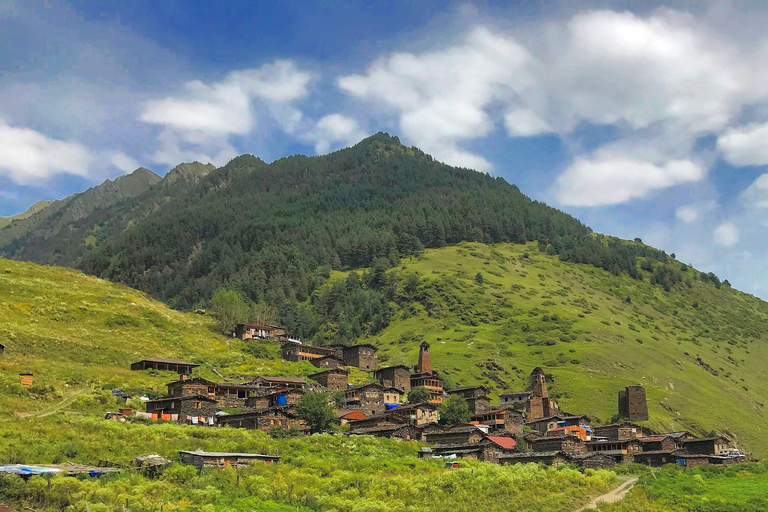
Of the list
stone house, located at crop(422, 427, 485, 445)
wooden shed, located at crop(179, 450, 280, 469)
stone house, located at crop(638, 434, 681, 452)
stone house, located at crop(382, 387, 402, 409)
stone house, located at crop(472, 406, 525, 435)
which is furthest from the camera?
stone house, located at crop(382, 387, 402, 409)

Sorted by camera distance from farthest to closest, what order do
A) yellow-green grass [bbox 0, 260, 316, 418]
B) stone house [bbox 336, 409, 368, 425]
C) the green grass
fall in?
stone house [bbox 336, 409, 368, 425]
yellow-green grass [bbox 0, 260, 316, 418]
the green grass

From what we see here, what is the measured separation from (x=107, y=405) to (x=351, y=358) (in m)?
63.4

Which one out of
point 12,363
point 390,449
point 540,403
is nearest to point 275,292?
point 540,403

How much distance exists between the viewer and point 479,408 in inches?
3848

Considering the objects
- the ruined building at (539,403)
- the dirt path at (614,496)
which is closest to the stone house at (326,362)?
the ruined building at (539,403)

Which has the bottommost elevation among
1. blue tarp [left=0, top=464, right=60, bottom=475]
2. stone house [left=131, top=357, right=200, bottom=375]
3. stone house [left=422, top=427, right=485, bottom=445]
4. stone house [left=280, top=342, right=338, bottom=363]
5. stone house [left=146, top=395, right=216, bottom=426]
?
stone house [left=422, top=427, right=485, bottom=445]

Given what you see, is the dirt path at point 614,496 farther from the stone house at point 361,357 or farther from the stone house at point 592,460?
the stone house at point 361,357

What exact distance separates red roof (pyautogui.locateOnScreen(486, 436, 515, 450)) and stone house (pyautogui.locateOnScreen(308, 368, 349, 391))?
30089mm

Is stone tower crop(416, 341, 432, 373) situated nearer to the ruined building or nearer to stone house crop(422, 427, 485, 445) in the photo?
the ruined building

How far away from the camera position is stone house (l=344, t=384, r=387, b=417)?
90.7m

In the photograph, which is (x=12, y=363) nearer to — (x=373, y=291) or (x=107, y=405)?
(x=107, y=405)

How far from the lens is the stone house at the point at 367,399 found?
90.7 meters

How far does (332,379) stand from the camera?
9894 cm

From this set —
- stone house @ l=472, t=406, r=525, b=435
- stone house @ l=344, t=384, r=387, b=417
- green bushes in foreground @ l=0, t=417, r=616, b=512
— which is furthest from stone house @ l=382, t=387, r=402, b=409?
green bushes in foreground @ l=0, t=417, r=616, b=512
